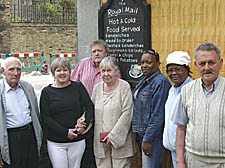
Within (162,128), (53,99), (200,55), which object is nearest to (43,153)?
(53,99)

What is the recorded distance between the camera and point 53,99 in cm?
412

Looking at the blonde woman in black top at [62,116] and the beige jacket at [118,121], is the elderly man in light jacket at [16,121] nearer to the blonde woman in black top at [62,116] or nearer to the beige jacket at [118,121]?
the blonde woman in black top at [62,116]

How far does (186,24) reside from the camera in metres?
4.23

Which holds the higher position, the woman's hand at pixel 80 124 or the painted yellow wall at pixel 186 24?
the painted yellow wall at pixel 186 24

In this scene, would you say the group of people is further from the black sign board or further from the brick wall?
the brick wall

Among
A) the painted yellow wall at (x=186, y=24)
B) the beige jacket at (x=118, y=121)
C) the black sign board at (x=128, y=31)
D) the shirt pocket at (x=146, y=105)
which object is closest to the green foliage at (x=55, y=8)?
the black sign board at (x=128, y=31)

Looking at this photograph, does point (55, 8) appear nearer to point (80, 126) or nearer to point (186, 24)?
point (186, 24)

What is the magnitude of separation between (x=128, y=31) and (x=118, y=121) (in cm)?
163

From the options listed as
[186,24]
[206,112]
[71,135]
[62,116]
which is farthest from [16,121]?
[186,24]

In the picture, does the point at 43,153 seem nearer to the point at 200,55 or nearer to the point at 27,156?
the point at 27,156

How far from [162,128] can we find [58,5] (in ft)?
78.8

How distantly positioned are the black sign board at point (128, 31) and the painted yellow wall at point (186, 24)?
14 cm

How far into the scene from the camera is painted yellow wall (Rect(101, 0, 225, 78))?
389 cm

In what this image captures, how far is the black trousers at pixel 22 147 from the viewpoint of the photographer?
12.9ft
